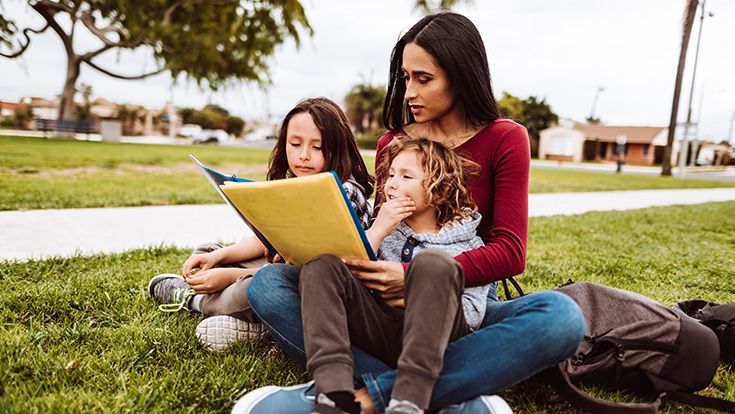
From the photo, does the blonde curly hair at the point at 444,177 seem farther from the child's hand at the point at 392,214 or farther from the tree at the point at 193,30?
the tree at the point at 193,30

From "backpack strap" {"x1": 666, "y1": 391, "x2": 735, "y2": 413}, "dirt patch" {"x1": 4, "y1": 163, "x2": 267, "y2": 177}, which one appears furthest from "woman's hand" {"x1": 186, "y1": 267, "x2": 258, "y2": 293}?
"dirt patch" {"x1": 4, "y1": 163, "x2": 267, "y2": 177}

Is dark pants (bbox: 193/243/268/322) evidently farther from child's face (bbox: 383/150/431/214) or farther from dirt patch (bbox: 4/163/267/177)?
dirt patch (bbox: 4/163/267/177)

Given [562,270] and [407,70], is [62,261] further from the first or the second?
[562,270]

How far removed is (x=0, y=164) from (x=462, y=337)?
9.22 m

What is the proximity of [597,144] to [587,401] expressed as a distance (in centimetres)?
4801

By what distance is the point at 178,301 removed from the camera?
2590 millimetres

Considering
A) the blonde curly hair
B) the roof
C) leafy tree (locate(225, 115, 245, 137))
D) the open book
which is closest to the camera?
the open book

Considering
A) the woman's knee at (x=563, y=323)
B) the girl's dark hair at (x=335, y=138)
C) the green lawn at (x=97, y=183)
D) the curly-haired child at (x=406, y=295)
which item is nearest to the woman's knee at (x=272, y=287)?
the curly-haired child at (x=406, y=295)

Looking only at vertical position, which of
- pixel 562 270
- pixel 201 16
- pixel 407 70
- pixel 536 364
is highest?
pixel 201 16

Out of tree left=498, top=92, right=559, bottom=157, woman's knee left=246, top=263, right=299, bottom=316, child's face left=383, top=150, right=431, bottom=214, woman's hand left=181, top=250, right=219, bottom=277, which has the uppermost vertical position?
tree left=498, top=92, right=559, bottom=157

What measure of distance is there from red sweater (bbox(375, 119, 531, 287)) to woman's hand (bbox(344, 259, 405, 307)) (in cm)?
22

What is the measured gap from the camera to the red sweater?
175 centimetres

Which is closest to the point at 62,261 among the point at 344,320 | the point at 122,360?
the point at 122,360

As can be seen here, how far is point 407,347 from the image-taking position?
4.67ft
